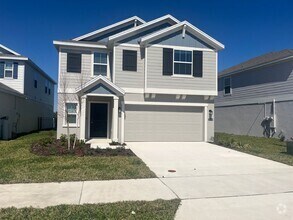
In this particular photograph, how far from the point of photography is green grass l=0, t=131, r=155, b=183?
23.5 ft

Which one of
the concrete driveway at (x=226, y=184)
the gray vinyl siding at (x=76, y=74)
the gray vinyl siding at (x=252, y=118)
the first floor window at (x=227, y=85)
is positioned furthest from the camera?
the first floor window at (x=227, y=85)

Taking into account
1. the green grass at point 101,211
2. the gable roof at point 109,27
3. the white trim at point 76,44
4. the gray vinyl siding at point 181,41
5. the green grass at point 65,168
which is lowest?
the green grass at point 101,211

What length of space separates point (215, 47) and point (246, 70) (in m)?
6.37

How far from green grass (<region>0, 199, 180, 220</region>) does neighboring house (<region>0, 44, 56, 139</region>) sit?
13.3 m

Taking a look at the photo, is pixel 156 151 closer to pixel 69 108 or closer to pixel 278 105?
pixel 69 108

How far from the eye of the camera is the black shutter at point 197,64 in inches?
630

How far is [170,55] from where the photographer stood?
1570cm

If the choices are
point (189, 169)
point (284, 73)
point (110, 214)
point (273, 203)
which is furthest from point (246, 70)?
point (110, 214)

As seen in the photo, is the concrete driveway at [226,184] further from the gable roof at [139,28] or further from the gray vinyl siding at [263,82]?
the gray vinyl siding at [263,82]

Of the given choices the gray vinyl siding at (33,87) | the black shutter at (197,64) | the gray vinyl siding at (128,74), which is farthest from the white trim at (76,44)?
the gray vinyl siding at (33,87)

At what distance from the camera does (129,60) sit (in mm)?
15539

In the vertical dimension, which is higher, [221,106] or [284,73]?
[284,73]

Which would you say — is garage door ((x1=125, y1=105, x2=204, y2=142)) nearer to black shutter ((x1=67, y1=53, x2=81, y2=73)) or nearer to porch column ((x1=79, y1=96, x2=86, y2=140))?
porch column ((x1=79, y1=96, x2=86, y2=140))

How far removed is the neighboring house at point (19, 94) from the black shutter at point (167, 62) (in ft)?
30.9
